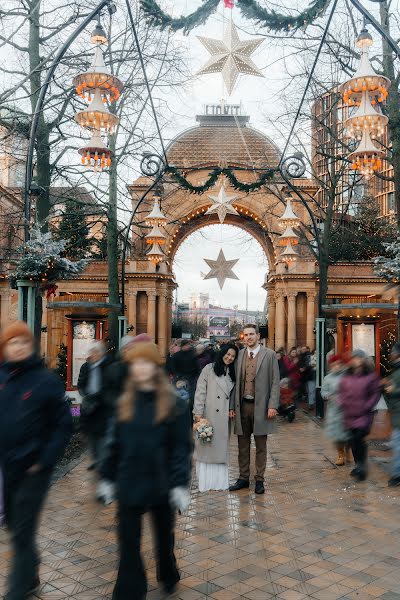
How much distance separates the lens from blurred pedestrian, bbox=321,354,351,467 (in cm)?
809

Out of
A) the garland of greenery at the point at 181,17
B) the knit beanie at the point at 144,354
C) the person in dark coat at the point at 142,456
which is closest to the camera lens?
the person in dark coat at the point at 142,456

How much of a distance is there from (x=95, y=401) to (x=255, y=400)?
1991 millimetres

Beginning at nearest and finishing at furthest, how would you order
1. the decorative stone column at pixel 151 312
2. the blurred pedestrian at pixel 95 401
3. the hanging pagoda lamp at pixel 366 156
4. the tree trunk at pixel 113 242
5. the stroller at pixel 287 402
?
the blurred pedestrian at pixel 95 401 < the hanging pagoda lamp at pixel 366 156 < the stroller at pixel 287 402 < the tree trunk at pixel 113 242 < the decorative stone column at pixel 151 312

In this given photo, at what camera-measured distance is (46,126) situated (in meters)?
15.8

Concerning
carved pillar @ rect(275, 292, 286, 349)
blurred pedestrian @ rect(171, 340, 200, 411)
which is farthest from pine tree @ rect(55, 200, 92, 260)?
carved pillar @ rect(275, 292, 286, 349)

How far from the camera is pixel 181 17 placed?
28.2 ft

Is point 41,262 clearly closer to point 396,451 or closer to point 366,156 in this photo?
point 366,156

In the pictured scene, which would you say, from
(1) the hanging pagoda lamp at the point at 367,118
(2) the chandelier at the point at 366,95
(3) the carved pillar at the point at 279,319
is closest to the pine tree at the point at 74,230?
(2) the chandelier at the point at 366,95

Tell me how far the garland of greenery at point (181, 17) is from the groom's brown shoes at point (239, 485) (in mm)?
6335

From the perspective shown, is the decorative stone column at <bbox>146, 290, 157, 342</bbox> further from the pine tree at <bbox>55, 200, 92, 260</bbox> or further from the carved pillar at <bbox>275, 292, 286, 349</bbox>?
the carved pillar at <bbox>275, 292, 286, 349</bbox>

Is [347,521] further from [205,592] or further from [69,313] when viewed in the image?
[69,313]

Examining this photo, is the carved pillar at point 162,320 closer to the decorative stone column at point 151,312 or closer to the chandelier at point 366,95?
the decorative stone column at point 151,312

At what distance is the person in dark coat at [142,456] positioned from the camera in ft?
11.9

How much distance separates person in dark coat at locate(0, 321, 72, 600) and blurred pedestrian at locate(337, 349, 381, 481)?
4861mm
